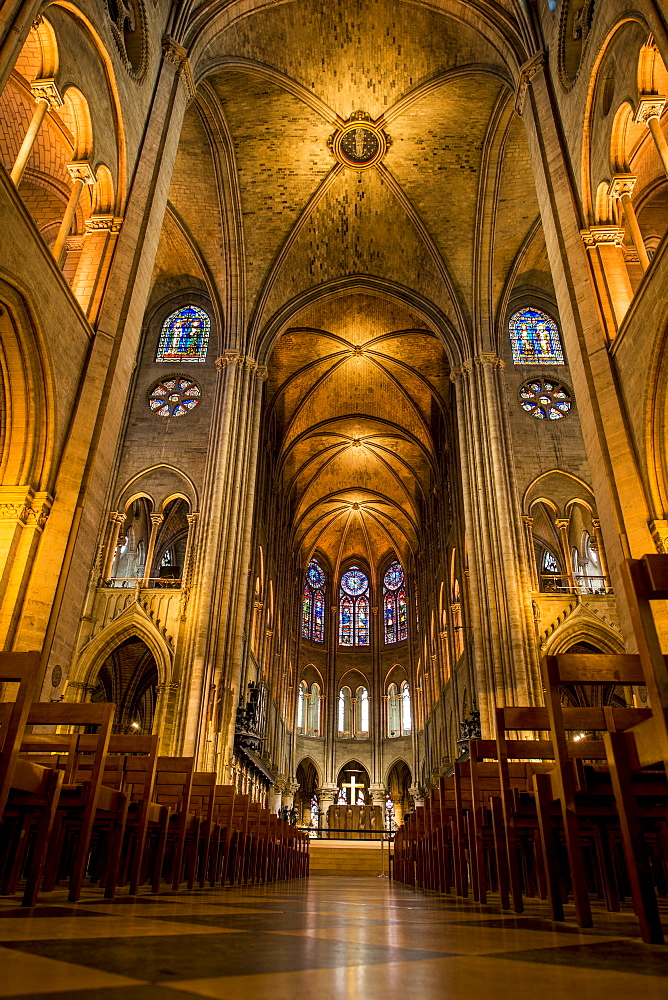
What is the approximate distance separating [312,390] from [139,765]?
2115 cm

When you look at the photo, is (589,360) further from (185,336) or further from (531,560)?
(185,336)

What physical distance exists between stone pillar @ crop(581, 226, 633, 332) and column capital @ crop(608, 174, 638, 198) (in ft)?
1.33

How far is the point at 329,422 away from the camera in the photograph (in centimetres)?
2781

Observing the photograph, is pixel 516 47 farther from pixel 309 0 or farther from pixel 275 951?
pixel 275 951

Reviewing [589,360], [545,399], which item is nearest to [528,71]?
[589,360]

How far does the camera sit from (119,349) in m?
9.03

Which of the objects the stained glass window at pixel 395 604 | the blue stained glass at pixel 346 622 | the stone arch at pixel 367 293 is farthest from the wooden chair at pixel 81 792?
the blue stained glass at pixel 346 622

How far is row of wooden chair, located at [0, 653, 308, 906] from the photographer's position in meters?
3.41

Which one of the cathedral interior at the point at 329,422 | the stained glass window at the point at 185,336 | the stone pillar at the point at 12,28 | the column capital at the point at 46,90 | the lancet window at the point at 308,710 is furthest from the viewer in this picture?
the lancet window at the point at 308,710

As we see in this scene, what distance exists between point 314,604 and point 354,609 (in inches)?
86.3

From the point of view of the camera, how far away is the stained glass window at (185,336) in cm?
1989

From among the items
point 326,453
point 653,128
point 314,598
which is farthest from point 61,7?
point 314,598

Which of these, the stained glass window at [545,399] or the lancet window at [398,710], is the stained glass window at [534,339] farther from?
the lancet window at [398,710]

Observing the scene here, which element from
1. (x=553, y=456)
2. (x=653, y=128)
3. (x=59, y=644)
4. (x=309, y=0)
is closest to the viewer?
(x=59, y=644)
